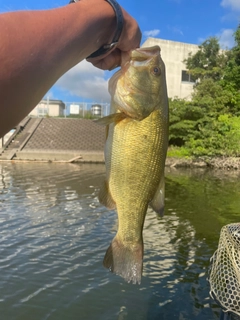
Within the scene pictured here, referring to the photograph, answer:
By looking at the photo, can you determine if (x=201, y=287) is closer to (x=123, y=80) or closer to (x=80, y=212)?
(x=123, y=80)

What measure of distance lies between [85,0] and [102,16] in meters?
0.11

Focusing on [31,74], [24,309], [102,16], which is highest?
[102,16]

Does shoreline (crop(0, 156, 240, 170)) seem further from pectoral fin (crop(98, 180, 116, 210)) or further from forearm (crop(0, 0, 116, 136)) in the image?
forearm (crop(0, 0, 116, 136))

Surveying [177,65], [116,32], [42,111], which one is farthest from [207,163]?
[116,32]

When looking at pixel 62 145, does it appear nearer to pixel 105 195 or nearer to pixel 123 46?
pixel 105 195

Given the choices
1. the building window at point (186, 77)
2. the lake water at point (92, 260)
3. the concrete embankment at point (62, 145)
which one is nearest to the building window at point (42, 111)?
the concrete embankment at point (62, 145)

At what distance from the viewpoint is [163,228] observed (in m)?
9.76

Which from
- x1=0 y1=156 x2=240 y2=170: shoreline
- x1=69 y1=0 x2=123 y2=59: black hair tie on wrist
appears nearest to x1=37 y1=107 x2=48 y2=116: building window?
x1=0 y1=156 x2=240 y2=170: shoreline

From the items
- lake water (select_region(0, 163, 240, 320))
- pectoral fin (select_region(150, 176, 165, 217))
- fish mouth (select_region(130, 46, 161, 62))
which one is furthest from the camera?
lake water (select_region(0, 163, 240, 320))

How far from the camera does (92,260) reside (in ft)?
23.6

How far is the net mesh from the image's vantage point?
13.2 ft

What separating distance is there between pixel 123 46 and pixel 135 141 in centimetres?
62

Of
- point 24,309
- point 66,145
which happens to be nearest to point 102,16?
point 24,309

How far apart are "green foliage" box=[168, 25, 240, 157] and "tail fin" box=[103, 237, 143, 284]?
2658 cm
